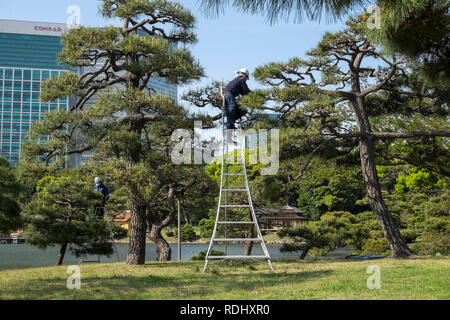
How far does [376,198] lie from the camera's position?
973 cm

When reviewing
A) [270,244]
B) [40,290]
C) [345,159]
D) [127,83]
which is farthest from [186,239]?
[40,290]

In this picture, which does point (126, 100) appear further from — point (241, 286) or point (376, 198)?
point (376, 198)

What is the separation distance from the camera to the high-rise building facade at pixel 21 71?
276 feet

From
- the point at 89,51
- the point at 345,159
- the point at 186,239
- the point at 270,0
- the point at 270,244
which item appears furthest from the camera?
the point at 186,239

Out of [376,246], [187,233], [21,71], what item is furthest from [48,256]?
[21,71]

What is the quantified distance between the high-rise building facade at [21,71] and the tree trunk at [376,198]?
7497 cm

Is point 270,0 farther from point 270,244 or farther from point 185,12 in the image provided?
point 270,244

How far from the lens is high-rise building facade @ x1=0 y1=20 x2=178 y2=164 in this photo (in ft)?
276

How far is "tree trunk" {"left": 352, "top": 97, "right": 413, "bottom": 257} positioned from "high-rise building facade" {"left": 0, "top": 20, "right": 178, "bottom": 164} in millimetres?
74965

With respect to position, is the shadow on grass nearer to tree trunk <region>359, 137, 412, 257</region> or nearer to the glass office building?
tree trunk <region>359, 137, 412, 257</region>

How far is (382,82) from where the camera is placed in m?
10.1

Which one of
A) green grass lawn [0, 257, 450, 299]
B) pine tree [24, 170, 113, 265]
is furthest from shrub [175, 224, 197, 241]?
green grass lawn [0, 257, 450, 299]

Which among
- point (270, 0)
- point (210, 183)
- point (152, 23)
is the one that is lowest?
point (210, 183)

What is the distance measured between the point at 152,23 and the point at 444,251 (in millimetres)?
9301
